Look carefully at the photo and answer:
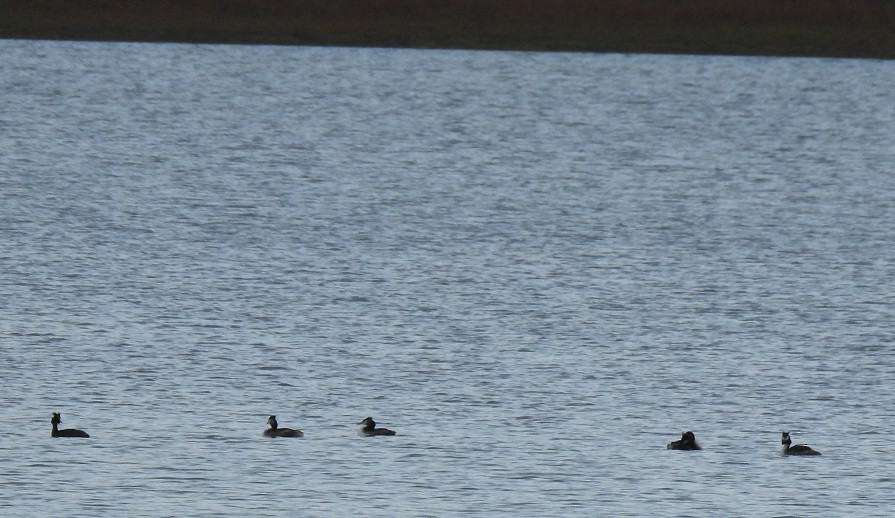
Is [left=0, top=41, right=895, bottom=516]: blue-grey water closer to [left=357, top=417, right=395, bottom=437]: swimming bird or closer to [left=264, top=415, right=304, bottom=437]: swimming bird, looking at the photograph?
[left=264, top=415, right=304, bottom=437]: swimming bird

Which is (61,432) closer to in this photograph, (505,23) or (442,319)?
(442,319)

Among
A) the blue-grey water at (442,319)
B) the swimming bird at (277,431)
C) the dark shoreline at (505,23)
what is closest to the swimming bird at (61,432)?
the blue-grey water at (442,319)

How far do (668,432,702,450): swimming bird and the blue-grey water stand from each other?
0.11 metres

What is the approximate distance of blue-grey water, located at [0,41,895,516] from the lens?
1530cm

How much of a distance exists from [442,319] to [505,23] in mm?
33512

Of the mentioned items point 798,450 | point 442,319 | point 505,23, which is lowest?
point 798,450

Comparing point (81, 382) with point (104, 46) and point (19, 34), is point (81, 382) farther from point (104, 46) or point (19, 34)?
point (104, 46)

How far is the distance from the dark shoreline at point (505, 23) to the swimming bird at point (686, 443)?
3756cm

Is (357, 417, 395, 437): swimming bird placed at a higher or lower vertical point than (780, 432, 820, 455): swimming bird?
higher

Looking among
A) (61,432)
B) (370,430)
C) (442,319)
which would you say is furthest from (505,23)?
(61,432)

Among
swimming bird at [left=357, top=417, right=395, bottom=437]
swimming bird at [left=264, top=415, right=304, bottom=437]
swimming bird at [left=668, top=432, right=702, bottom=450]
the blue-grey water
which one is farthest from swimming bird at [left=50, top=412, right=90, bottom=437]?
swimming bird at [left=668, top=432, right=702, bottom=450]

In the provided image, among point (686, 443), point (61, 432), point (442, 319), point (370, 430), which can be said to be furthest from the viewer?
point (442, 319)

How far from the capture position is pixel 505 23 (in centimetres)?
5525

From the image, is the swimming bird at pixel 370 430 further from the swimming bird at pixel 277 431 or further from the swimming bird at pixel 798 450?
the swimming bird at pixel 798 450
